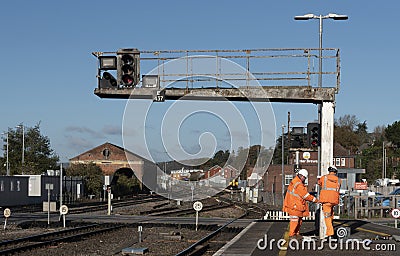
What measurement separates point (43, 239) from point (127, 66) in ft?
22.5

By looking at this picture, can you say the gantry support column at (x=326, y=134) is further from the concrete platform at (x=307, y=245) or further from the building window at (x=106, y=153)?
the building window at (x=106, y=153)

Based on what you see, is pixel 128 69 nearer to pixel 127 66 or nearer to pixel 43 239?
pixel 127 66

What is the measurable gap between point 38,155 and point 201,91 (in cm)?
7793

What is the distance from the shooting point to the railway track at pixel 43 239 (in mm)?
19172

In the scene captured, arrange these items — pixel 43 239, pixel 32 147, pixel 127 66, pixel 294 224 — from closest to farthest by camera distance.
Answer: pixel 294 224, pixel 127 66, pixel 43 239, pixel 32 147

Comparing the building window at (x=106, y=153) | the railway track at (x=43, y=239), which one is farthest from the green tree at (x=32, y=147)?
the railway track at (x=43, y=239)

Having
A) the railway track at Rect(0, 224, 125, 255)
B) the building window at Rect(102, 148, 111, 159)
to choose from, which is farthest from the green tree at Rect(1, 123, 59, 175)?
the railway track at Rect(0, 224, 125, 255)

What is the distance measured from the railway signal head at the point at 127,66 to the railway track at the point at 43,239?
563cm

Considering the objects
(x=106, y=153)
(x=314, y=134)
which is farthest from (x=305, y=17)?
(x=106, y=153)

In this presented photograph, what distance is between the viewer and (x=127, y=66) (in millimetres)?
20641

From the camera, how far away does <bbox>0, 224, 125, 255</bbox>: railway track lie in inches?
755

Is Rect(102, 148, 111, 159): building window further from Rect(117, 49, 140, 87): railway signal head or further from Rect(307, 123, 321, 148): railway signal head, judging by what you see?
Rect(117, 49, 140, 87): railway signal head

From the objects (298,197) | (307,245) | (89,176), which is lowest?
(307,245)

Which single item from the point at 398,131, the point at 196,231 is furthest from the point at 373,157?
the point at 196,231
